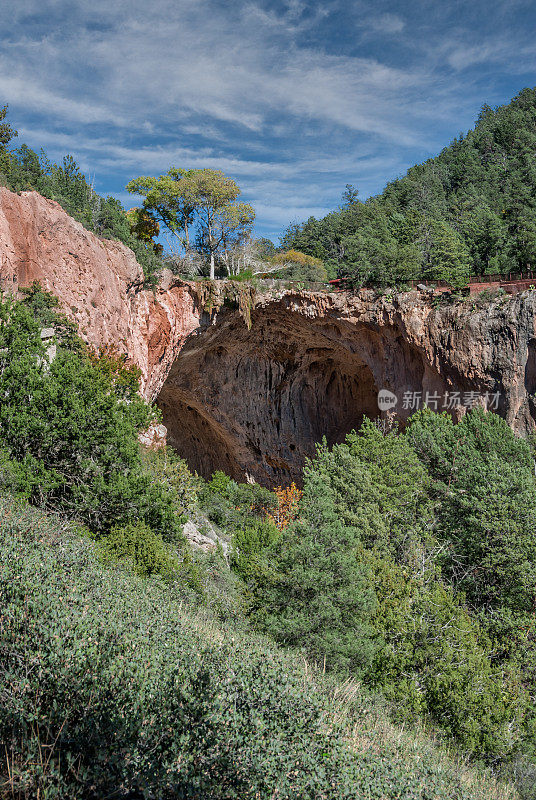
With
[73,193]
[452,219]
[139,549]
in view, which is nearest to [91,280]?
[73,193]

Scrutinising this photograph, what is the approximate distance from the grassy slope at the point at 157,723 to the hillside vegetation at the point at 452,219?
2333cm

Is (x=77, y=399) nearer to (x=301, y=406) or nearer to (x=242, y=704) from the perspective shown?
(x=242, y=704)

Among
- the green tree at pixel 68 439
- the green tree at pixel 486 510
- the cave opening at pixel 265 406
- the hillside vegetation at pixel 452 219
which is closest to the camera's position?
the green tree at pixel 68 439

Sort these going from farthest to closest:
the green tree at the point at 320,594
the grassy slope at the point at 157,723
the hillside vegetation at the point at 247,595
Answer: the green tree at the point at 320,594 → the hillside vegetation at the point at 247,595 → the grassy slope at the point at 157,723

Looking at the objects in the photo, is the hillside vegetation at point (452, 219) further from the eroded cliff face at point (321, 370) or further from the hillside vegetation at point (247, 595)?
the hillside vegetation at point (247, 595)

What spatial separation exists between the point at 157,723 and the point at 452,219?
39012mm

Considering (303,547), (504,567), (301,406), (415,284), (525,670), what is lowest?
(525,670)

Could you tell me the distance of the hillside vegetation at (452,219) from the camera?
27.8m

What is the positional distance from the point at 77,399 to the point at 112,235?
39.2 feet

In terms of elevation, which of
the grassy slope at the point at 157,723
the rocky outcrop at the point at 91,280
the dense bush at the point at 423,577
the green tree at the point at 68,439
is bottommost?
the dense bush at the point at 423,577

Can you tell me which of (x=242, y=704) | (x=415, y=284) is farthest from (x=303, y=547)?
(x=415, y=284)

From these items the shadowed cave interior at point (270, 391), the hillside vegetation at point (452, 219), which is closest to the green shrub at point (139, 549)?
the shadowed cave interior at point (270, 391)

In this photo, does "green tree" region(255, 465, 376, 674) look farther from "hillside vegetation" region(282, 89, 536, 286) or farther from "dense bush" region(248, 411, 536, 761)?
"hillside vegetation" region(282, 89, 536, 286)

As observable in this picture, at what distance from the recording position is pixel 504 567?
1594 cm
